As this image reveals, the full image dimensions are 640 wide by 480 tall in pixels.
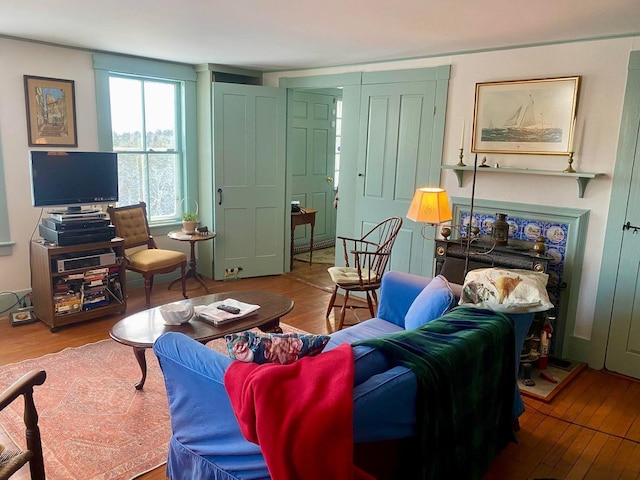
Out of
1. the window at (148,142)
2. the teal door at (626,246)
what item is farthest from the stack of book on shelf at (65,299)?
the teal door at (626,246)

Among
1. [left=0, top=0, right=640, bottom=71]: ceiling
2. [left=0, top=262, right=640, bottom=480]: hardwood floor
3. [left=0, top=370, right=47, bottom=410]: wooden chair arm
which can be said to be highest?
[left=0, top=0, right=640, bottom=71]: ceiling

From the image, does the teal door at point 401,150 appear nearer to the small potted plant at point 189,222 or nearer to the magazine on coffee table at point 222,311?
the small potted plant at point 189,222

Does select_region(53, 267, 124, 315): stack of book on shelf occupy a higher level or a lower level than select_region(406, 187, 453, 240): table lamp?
lower

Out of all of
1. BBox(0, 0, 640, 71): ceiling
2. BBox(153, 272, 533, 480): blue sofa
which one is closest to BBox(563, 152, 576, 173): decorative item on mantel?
BBox(0, 0, 640, 71): ceiling

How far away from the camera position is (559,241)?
11.7ft

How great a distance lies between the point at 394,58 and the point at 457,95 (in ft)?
2.26

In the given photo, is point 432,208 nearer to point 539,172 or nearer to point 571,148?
point 539,172

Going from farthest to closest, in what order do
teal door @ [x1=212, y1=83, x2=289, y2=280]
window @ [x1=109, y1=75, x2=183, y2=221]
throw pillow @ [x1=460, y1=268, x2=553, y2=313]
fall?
teal door @ [x1=212, y1=83, x2=289, y2=280] → window @ [x1=109, y1=75, x2=183, y2=221] → throw pillow @ [x1=460, y1=268, x2=553, y2=313]

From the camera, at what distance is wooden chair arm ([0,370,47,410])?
5.48ft

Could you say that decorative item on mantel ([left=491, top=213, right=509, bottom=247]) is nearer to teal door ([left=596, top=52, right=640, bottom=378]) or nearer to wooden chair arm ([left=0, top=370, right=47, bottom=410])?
teal door ([left=596, top=52, right=640, bottom=378])

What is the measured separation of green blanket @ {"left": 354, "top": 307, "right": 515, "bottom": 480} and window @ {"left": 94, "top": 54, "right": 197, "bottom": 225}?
3.66m

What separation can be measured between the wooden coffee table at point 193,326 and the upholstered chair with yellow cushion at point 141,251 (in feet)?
4.38

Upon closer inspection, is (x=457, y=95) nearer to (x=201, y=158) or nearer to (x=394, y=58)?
(x=394, y=58)

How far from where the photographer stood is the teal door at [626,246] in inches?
125
